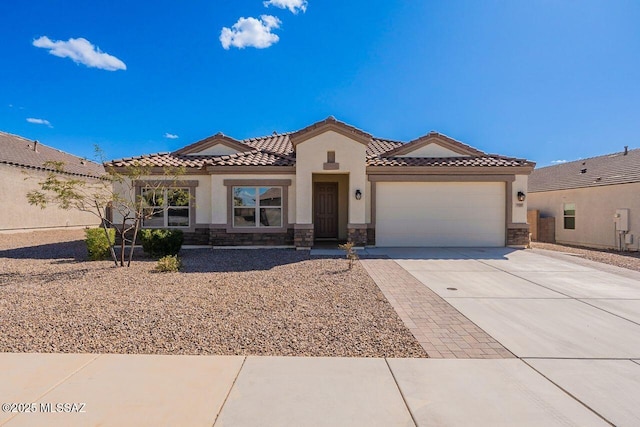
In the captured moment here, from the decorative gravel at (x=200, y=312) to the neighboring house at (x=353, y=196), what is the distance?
384 cm

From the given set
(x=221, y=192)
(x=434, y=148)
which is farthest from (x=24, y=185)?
(x=434, y=148)

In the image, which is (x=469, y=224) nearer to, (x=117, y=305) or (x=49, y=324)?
(x=117, y=305)

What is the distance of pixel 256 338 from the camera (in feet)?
14.5

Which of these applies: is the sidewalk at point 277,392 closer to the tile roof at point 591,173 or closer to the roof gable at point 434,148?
the roof gable at point 434,148

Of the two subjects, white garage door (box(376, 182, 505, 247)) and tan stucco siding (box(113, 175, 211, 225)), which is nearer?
tan stucco siding (box(113, 175, 211, 225))

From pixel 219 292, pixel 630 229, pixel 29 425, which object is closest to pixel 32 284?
pixel 219 292

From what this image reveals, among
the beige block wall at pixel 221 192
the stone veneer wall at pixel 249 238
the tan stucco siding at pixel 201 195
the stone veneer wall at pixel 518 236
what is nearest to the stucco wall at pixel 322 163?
the beige block wall at pixel 221 192

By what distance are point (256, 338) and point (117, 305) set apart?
2.99m

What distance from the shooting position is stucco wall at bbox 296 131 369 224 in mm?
12367

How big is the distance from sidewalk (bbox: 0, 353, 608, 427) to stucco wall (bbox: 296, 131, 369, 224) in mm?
8802

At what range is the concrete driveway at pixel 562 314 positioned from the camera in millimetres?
3404

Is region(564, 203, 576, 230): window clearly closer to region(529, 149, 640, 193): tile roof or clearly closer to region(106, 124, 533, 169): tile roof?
region(529, 149, 640, 193): tile roof

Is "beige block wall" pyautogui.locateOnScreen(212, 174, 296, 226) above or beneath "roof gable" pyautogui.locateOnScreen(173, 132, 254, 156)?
beneath

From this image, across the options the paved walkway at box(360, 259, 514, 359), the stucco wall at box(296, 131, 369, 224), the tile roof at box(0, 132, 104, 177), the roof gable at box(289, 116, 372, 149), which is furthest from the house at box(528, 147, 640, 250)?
the tile roof at box(0, 132, 104, 177)
